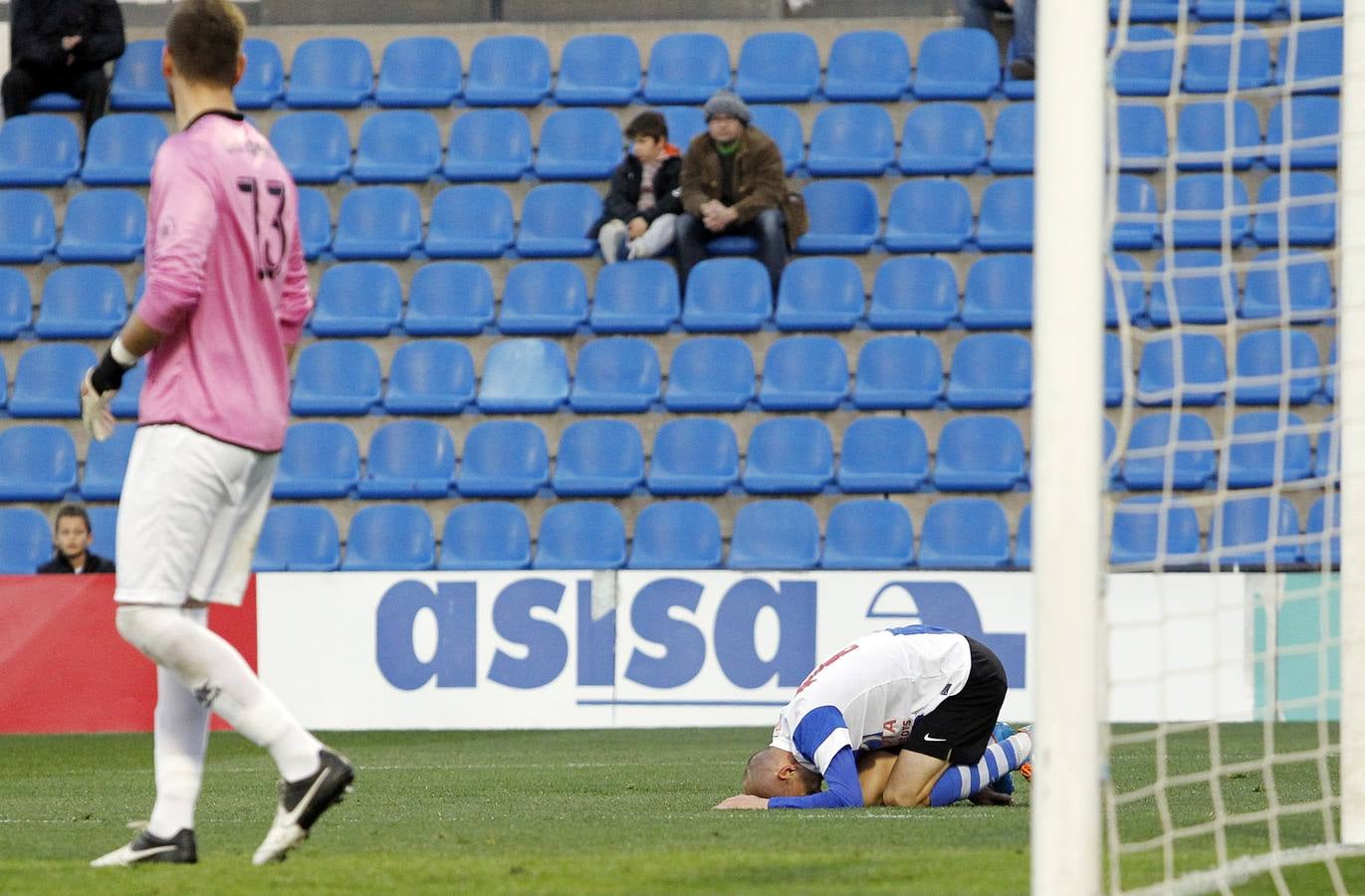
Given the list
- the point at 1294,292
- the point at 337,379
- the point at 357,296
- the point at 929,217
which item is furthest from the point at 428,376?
the point at 1294,292

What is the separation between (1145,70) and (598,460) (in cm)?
461

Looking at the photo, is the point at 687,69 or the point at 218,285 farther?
the point at 687,69

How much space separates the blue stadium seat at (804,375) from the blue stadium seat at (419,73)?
3.25m

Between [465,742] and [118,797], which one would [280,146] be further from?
[118,797]

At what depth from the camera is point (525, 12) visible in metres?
15.0

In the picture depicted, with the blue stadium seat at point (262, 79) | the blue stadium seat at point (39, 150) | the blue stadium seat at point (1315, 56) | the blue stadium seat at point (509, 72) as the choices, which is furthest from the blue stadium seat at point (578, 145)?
the blue stadium seat at point (1315, 56)

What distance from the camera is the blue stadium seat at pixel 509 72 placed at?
14102mm

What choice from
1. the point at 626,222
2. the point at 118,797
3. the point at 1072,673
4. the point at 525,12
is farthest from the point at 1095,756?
the point at 525,12

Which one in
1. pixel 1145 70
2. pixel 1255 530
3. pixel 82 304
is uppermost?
pixel 1145 70

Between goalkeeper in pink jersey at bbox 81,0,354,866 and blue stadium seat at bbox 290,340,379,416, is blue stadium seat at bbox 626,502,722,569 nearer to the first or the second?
blue stadium seat at bbox 290,340,379,416

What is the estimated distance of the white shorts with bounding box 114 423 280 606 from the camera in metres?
4.41

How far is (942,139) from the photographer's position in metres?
13.6

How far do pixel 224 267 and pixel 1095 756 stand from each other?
215 centimetres

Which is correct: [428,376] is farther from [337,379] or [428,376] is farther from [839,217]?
[839,217]
